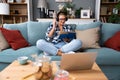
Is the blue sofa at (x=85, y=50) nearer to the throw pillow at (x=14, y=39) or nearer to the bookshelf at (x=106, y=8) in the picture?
the throw pillow at (x=14, y=39)

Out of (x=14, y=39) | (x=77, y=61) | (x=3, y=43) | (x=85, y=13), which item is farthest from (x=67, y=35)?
(x=85, y=13)

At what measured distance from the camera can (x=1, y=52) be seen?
2521 millimetres

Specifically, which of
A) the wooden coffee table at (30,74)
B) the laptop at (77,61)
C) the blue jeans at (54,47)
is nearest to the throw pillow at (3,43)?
the blue jeans at (54,47)

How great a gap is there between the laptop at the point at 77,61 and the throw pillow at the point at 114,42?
1.29m

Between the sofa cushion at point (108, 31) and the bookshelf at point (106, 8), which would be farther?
the bookshelf at point (106, 8)

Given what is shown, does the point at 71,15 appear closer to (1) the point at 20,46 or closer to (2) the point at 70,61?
(1) the point at 20,46

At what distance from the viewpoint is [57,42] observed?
2748 millimetres

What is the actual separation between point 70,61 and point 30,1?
3857mm

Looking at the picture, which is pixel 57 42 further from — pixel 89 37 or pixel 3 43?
pixel 3 43

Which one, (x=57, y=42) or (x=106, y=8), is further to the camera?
(x=106, y=8)

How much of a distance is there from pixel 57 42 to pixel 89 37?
1.73 ft

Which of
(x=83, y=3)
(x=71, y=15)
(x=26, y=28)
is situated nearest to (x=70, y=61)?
(x=26, y=28)

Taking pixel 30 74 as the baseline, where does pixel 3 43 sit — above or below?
above

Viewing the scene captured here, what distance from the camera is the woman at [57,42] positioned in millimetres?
2414
